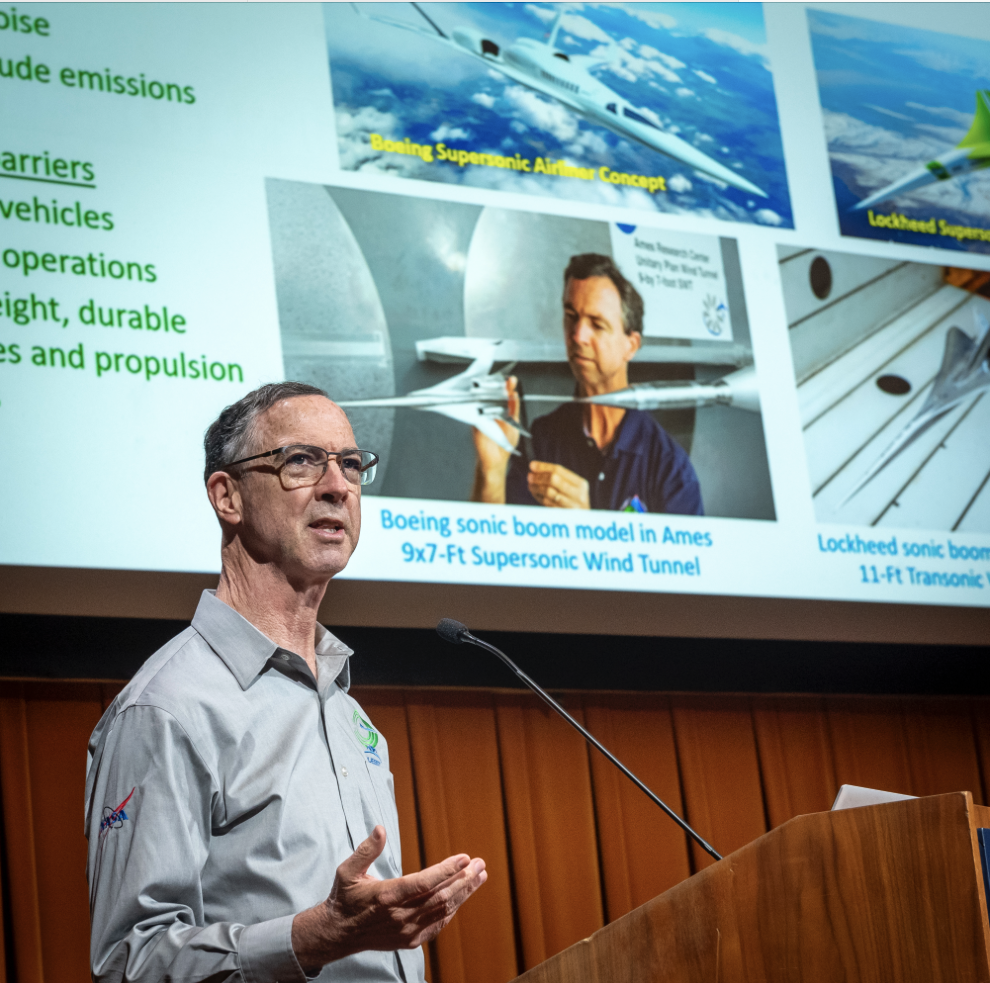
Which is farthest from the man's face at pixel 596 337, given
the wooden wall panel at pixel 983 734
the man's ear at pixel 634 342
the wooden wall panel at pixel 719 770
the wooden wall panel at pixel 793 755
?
the wooden wall panel at pixel 983 734

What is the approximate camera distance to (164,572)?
2590mm

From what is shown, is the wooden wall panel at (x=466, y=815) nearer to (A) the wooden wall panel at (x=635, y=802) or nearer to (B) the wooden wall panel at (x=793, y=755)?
(A) the wooden wall panel at (x=635, y=802)

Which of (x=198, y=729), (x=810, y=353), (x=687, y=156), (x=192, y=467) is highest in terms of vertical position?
(x=687, y=156)

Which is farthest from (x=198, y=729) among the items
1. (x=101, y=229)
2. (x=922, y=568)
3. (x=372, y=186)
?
(x=922, y=568)

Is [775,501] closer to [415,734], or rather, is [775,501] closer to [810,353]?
[810,353]

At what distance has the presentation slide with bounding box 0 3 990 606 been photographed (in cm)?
261

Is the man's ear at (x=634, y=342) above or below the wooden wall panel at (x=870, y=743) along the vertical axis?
above

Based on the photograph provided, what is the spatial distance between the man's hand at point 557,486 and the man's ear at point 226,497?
1.31m

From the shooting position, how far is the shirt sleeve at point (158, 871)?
1.28 metres

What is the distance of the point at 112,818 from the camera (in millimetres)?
1391

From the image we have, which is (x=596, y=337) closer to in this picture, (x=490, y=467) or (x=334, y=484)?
(x=490, y=467)

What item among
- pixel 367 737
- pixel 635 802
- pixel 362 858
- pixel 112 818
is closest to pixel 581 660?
pixel 635 802

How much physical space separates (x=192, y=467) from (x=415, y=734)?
3.54 feet

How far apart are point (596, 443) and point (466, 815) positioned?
104 centimetres
